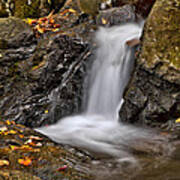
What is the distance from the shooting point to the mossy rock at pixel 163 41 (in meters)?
4.17

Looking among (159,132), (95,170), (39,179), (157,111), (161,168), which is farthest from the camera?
(157,111)

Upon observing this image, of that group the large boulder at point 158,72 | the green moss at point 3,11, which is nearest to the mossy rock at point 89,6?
the large boulder at point 158,72

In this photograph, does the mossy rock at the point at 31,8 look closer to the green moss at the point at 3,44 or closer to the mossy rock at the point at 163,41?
the green moss at the point at 3,44

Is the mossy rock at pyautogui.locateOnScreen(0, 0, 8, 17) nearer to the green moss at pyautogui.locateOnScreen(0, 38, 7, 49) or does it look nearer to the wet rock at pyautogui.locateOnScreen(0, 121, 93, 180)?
the green moss at pyautogui.locateOnScreen(0, 38, 7, 49)

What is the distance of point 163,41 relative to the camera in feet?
14.3

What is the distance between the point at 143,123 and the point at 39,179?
298 centimetres

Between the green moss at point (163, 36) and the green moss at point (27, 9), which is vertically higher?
the green moss at point (27, 9)

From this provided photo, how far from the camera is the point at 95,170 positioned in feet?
8.34

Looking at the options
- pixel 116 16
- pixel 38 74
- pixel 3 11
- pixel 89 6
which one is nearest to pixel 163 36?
pixel 116 16

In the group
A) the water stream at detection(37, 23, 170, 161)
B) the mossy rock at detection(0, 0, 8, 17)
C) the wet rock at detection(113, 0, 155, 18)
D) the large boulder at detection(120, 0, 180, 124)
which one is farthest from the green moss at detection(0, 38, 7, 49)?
the wet rock at detection(113, 0, 155, 18)

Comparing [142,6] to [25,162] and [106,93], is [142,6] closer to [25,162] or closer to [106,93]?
[106,93]

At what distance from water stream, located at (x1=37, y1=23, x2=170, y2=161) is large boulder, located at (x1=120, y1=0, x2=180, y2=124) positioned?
0.49 metres

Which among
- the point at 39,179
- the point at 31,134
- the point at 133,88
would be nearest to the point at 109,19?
the point at 133,88

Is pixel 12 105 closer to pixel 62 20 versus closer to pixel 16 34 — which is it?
pixel 16 34
